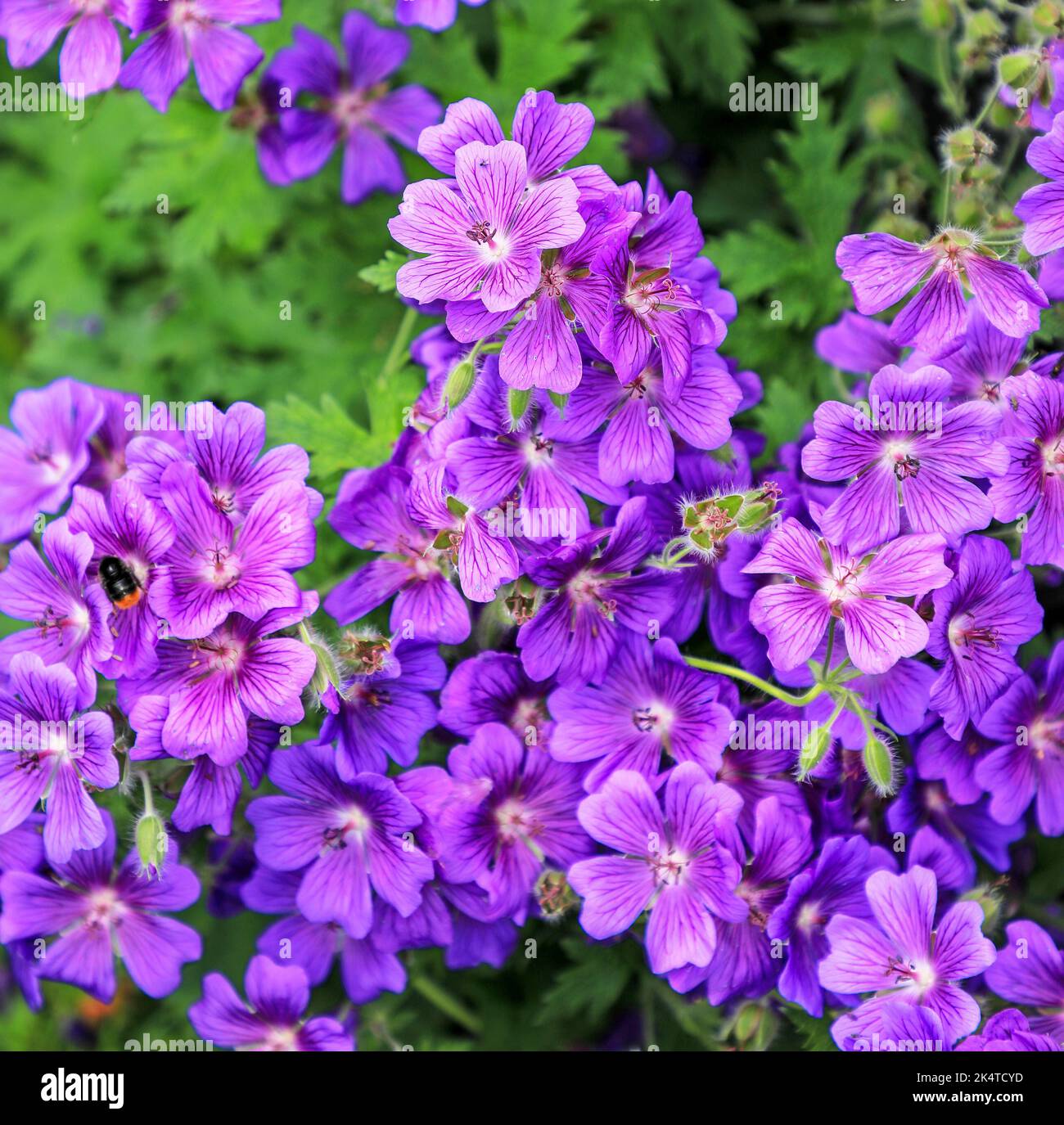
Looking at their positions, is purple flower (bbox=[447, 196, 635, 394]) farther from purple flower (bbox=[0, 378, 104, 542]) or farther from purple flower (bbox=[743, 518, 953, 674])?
purple flower (bbox=[0, 378, 104, 542])

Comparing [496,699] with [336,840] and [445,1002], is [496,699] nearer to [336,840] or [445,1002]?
[336,840]

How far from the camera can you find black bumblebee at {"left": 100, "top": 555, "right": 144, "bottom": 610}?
221cm

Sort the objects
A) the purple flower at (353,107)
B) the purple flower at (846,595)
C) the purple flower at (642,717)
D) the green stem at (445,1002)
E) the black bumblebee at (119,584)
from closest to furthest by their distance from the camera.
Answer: the purple flower at (846,595) < the black bumblebee at (119,584) < the purple flower at (642,717) < the green stem at (445,1002) < the purple flower at (353,107)

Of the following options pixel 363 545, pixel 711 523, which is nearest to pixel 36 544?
pixel 363 545

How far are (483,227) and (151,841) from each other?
4.28 feet

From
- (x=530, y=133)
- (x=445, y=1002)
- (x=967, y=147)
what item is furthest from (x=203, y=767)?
→ (x=967, y=147)

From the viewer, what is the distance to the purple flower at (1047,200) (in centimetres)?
220

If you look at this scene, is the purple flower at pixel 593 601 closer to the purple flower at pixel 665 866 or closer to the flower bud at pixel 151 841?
the purple flower at pixel 665 866

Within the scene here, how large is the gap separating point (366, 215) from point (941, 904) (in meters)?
2.35

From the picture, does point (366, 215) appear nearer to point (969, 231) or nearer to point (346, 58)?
point (346, 58)

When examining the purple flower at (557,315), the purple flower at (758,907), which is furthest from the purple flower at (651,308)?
the purple flower at (758,907)

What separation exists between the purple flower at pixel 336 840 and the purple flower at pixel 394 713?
0.23 feet

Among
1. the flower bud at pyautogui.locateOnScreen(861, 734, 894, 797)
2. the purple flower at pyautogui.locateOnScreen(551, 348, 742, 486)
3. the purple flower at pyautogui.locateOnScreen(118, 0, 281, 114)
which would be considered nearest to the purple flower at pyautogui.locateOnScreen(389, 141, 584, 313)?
the purple flower at pyautogui.locateOnScreen(551, 348, 742, 486)

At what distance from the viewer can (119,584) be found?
2.21m
